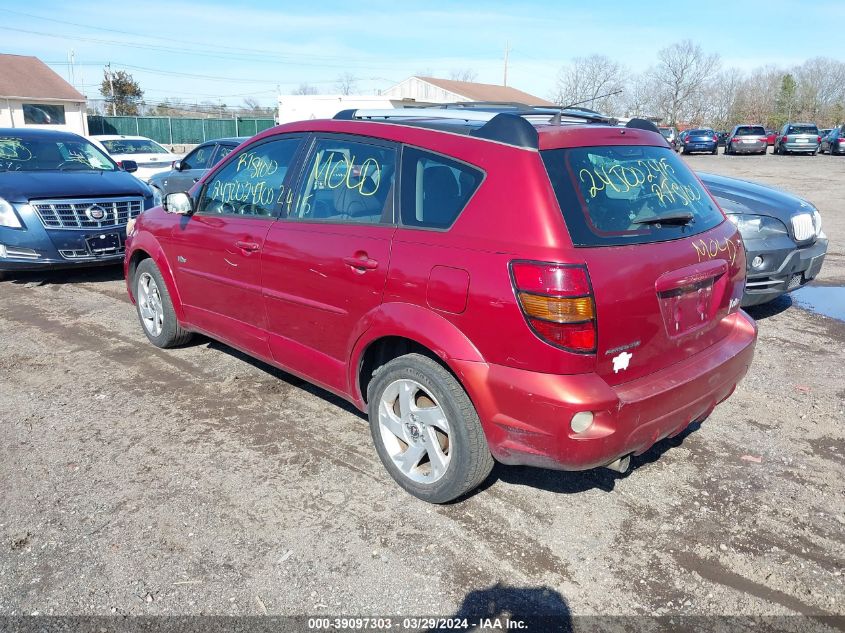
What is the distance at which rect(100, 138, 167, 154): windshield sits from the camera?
649 inches

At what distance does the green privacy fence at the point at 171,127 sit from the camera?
41.5 meters

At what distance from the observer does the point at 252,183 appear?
4336mm

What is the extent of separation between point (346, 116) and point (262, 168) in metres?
0.67

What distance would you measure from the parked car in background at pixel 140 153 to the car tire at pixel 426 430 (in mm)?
13305

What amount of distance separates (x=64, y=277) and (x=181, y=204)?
458 cm

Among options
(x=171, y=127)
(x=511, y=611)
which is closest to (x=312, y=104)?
(x=171, y=127)

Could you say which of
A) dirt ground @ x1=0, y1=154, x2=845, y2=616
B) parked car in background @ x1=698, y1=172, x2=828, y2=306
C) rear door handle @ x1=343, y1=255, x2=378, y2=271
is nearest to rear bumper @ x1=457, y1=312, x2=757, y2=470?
dirt ground @ x1=0, y1=154, x2=845, y2=616

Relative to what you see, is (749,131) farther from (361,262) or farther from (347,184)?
(361,262)

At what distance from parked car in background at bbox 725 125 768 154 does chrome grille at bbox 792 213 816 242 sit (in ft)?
108

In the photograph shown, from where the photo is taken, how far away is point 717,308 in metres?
3.38

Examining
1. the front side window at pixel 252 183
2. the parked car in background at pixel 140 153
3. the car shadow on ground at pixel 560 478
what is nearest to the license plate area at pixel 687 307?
the car shadow on ground at pixel 560 478

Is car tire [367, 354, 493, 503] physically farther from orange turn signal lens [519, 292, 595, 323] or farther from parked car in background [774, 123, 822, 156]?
parked car in background [774, 123, 822, 156]

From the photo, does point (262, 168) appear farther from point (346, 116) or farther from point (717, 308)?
point (717, 308)

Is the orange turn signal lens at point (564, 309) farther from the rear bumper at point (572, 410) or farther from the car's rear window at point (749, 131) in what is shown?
the car's rear window at point (749, 131)
